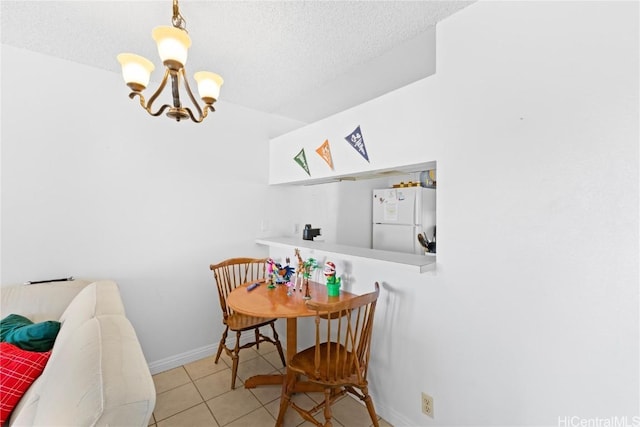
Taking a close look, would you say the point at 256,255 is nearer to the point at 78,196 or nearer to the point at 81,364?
the point at 78,196

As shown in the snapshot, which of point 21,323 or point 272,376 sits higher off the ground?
point 21,323

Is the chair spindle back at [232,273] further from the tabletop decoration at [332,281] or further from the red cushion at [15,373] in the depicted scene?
the red cushion at [15,373]

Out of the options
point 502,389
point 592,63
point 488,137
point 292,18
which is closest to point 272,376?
point 502,389

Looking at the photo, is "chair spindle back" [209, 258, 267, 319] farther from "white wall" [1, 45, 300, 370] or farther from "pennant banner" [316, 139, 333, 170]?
"pennant banner" [316, 139, 333, 170]

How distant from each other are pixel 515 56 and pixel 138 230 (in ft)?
8.87

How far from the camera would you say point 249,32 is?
1664 millimetres

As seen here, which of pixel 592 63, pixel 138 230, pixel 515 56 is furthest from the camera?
pixel 138 230

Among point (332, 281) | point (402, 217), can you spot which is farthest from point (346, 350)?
point (402, 217)

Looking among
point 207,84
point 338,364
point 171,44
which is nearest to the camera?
point 171,44

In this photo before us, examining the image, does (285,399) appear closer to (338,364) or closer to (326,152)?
(338,364)

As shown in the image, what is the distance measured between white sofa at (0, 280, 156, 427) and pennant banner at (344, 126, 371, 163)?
5.30ft

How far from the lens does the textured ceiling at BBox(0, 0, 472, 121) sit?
1.47 m

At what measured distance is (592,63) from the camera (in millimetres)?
1081

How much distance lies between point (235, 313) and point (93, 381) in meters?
1.59
